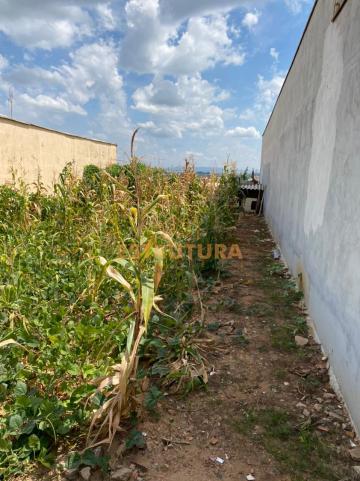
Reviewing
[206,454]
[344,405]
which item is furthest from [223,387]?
[344,405]

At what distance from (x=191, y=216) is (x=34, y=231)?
2147mm

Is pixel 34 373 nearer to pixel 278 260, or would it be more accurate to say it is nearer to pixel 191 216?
pixel 191 216

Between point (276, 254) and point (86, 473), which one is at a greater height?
point (276, 254)

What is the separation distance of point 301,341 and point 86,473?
5.92 feet

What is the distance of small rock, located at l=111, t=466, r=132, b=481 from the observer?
1420mm

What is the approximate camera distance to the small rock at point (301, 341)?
2.54 m

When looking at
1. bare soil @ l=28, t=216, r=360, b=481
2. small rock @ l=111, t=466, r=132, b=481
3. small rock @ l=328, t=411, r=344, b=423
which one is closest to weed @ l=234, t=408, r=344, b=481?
bare soil @ l=28, t=216, r=360, b=481

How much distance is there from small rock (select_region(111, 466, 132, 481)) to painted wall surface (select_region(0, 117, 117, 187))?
14.6ft

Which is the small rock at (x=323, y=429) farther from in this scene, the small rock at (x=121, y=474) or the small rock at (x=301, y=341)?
the small rock at (x=121, y=474)

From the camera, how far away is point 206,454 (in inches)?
62.7

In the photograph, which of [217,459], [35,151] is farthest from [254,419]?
[35,151]

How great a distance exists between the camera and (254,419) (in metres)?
1.81

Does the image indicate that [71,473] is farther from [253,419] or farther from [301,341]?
[301,341]

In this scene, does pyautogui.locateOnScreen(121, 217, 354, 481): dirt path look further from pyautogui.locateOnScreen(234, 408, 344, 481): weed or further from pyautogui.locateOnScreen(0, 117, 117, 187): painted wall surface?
pyautogui.locateOnScreen(0, 117, 117, 187): painted wall surface
